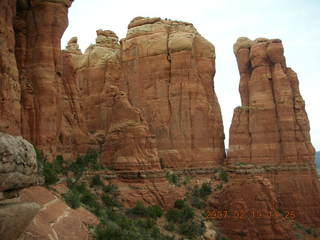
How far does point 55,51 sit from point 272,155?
87.6 feet

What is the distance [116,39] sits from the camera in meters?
47.0

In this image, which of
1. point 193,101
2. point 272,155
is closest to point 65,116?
point 193,101

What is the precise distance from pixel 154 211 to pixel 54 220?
14.9 m

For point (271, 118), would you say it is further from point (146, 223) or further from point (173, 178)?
point (146, 223)

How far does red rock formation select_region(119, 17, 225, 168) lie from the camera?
39.4 metres

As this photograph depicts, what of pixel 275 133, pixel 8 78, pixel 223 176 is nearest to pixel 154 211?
pixel 223 176

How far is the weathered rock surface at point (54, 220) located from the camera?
1024 centimetres

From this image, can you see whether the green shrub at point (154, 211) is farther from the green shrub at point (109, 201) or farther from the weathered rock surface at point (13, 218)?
the weathered rock surface at point (13, 218)

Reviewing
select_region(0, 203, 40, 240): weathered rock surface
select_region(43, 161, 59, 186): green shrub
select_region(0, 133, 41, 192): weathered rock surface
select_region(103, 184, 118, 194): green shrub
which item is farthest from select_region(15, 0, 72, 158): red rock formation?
select_region(0, 133, 41, 192): weathered rock surface

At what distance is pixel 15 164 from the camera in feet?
19.2

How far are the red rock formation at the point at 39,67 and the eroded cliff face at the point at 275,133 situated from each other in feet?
61.6

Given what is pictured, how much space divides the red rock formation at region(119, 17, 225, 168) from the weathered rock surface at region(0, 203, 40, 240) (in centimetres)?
3187

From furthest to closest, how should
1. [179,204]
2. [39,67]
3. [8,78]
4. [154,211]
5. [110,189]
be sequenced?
[179,204] → [110,189] → [154,211] → [39,67] → [8,78]
